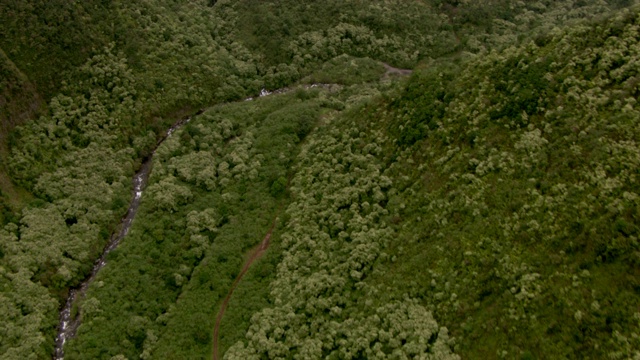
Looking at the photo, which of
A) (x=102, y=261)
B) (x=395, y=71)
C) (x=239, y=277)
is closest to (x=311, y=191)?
(x=239, y=277)

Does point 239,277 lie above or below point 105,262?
below

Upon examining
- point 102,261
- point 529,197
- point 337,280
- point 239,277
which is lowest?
point 239,277

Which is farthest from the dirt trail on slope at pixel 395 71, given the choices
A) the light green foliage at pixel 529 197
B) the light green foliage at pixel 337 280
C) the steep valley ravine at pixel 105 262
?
the steep valley ravine at pixel 105 262

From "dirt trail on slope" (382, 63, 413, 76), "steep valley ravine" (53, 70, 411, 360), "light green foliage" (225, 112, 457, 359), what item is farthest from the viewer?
"dirt trail on slope" (382, 63, 413, 76)

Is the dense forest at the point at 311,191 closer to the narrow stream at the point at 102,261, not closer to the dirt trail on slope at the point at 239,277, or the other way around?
the dirt trail on slope at the point at 239,277

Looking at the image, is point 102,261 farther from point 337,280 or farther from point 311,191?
point 337,280

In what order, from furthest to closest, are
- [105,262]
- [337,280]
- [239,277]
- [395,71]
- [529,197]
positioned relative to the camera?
[395,71], [105,262], [239,277], [337,280], [529,197]

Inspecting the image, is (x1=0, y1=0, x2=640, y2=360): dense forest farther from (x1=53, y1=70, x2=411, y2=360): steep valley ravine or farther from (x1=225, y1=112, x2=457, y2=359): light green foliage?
(x1=53, y1=70, x2=411, y2=360): steep valley ravine

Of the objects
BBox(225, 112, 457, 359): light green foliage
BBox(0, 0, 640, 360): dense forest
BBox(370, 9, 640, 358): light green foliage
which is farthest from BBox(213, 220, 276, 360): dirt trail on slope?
BBox(370, 9, 640, 358): light green foliage
